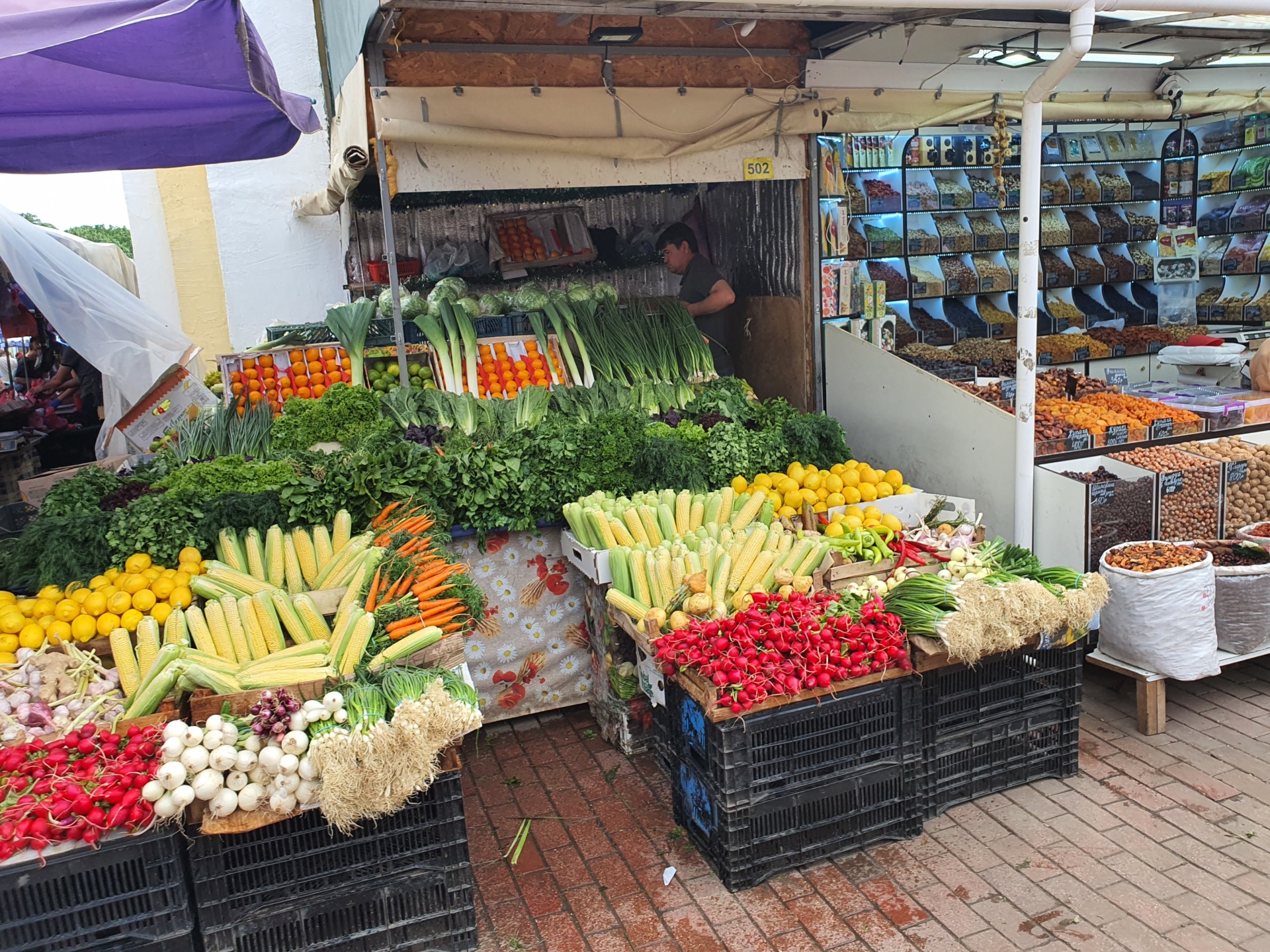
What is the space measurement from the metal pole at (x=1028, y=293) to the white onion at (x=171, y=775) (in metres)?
4.14

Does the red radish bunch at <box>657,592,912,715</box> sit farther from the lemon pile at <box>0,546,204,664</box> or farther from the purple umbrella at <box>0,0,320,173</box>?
the purple umbrella at <box>0,0,320,173</box>

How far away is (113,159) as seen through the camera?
5.60 metres

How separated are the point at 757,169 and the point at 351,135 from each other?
2590mm

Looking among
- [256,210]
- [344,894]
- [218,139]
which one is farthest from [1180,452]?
[256,210]

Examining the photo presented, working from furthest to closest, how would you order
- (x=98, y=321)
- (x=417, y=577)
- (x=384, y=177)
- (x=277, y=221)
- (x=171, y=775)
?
(x=277, y=221) < (x=98, y=321) < (x=384, y=177) < (x=417, y=577) < (x=171, y=775)

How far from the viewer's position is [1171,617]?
427 centimetres

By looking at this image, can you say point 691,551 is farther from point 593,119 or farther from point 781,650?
point 593,119

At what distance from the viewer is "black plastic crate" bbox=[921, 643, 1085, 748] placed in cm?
374

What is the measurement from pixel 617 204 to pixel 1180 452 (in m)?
5.30

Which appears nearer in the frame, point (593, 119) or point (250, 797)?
point (250, 797)

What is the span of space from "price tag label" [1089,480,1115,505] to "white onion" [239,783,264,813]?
4.11 m

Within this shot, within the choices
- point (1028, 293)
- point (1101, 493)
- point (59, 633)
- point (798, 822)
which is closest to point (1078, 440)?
point (1101, 493)

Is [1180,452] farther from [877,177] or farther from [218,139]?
[218,139]

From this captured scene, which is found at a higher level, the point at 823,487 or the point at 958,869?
the point at 823,487
